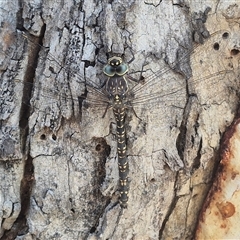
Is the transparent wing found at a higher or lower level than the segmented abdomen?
higher

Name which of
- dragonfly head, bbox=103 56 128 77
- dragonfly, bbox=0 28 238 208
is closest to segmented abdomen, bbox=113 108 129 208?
dragonfly, bbox=0 28 238 208

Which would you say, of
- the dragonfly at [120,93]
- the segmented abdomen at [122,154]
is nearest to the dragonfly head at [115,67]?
the dragonfly at [120,93]

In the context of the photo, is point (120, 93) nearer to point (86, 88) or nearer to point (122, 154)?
point (86, 88)

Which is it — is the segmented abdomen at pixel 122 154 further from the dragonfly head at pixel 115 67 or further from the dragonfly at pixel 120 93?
the dragonfly head at pixel 115 67

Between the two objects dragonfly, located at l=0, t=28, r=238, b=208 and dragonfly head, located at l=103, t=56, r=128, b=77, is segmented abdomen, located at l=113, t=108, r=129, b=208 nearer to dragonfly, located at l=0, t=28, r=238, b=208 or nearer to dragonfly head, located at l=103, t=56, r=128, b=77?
dragonfly, located at l=0, t=28, r=238, b=208

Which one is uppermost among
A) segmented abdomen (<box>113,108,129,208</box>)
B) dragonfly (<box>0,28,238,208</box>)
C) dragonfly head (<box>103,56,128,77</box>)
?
dragonfly head (<box>103,56,128,77</box>)

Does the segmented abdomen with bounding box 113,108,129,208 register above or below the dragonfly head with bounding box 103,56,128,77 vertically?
below

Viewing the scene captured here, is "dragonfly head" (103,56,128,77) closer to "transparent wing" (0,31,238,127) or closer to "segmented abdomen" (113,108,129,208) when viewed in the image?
"transparent wing" (0,31,238,127)

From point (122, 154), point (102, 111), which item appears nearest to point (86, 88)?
point (102, 111)
